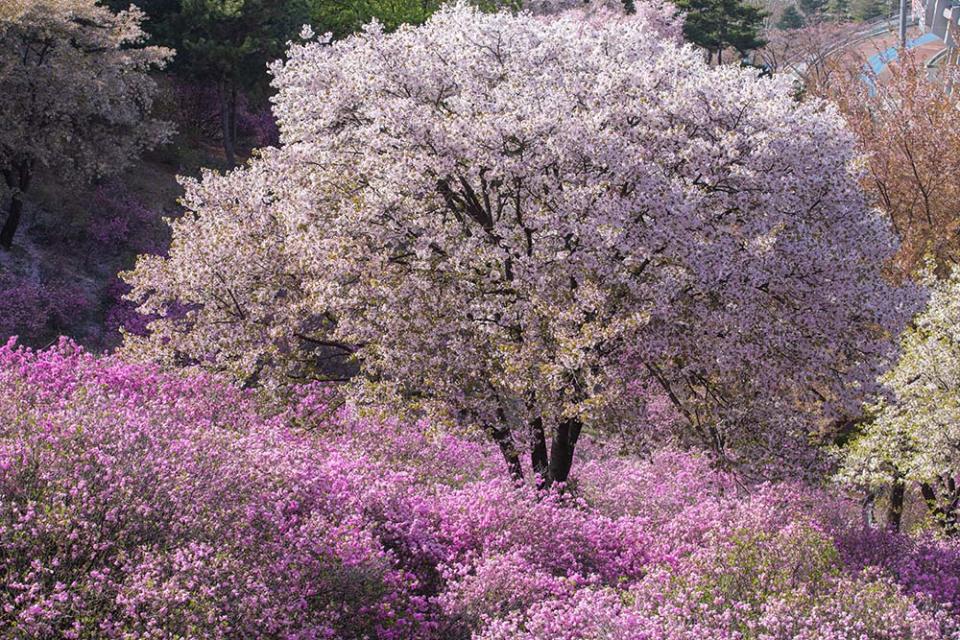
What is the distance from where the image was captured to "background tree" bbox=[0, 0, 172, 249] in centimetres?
2888

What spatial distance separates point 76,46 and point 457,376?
23.4m

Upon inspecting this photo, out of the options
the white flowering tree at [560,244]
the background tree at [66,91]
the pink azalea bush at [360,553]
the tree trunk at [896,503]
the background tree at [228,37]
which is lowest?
the tree trunk at [896,503]

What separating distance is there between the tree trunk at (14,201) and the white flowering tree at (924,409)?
27.4 metres

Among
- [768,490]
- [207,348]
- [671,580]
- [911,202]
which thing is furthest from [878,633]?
[911,202]

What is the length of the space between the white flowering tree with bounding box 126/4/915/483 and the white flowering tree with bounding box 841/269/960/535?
88 centimetres

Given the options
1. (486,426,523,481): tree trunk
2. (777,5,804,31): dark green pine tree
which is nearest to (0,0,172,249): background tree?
(486,426,523,481): tree trunk

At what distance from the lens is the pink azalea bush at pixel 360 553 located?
9.00m

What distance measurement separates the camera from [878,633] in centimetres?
1034

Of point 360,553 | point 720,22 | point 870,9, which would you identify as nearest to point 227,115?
point 720,22

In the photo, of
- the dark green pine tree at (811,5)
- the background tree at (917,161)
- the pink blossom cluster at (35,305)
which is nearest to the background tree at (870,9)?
the dark green pine tree at (811,5)

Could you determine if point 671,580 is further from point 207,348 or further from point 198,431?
point 207,348

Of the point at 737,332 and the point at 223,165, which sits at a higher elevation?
the point at 223,165

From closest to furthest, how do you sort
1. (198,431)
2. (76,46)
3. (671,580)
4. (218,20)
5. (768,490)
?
(671,580), (198,431), (768,490), (76,46), (218,20)

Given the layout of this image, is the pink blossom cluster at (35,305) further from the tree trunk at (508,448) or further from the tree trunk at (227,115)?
the tree trunk at (508,448)
